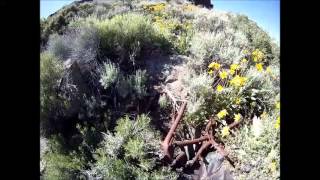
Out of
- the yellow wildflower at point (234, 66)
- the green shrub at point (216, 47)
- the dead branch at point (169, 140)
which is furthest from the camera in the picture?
the green shrub at point (216, 47)

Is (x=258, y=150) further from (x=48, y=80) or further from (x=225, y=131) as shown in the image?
(x=48, y=80)

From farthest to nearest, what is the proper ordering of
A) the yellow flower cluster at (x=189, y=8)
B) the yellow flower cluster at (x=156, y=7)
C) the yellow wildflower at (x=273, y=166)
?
1. the yellow flower cluster at (x=189, y=8)
2. the yellow flower cluster at (x=156, y=7)
3. the yellow wildflower at (x=273, y=166)

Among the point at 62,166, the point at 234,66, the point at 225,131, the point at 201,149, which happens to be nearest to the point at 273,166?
the point at 225,131

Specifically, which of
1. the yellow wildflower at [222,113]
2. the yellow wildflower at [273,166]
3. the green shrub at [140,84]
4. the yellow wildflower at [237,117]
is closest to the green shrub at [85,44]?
the green shrub at [140,84]

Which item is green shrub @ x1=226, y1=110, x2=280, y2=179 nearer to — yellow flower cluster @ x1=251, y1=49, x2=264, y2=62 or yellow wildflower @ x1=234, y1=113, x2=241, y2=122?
yellow wildflower @ x1=234, y1=113, x2=241, y2=122

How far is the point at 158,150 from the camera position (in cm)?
247

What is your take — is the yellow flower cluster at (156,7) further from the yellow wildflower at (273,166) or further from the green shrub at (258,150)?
the yellow wildflower at (273,166)

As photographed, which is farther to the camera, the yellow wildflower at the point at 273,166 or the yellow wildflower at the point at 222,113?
the yellow wildflower at the point at 222,113

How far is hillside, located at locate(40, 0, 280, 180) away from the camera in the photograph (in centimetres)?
236

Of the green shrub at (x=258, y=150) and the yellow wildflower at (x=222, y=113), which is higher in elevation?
the yellow wildflower at (x=222, y=113)

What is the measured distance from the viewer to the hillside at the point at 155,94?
236cm

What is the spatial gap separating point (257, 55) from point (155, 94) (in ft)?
3.13

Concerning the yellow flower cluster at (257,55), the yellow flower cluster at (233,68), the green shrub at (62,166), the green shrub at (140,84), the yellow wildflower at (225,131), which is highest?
the yellow flower cluster at (257,55)

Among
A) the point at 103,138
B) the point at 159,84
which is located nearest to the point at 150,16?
the point at 159,84
